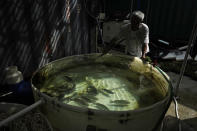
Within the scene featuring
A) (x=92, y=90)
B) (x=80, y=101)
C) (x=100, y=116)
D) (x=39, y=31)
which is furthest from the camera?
(x=39, y=31)

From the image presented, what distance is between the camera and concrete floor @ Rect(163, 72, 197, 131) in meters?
2.82

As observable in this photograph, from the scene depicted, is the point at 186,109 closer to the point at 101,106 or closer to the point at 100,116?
the point at 101,106

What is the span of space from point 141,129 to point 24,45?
9.51ft

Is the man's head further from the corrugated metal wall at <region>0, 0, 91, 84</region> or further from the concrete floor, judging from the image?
the concrete floor

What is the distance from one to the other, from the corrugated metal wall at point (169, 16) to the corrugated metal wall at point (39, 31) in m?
3.93

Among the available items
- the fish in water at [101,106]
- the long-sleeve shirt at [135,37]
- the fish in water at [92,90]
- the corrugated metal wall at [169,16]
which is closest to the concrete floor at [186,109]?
the fish in water at [101,106]

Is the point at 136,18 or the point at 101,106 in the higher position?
the point at 136,18

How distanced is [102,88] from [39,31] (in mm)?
2020

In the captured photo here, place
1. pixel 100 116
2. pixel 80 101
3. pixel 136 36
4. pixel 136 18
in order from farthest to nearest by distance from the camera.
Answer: pixel 136 36 → pixel 136 18 → pixel 80 101 → pixel 100 116

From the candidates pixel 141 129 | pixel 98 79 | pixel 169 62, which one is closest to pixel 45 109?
pixel 141 129

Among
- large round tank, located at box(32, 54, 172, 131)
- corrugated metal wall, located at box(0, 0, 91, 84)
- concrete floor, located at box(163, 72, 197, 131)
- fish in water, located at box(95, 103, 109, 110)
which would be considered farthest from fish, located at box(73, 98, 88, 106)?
corrugated metal wall, located at box(0, 0, 91, 84)

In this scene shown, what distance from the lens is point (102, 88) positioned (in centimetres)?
279

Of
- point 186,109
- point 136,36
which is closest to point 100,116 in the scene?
point 136,36

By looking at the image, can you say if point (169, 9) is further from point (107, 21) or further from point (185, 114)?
point (185, 114)
